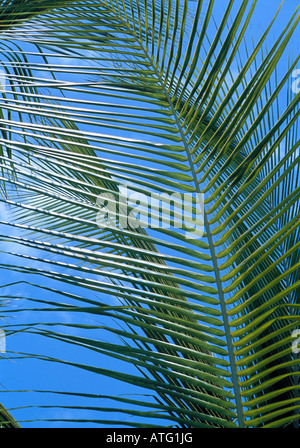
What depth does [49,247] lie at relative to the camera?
2.12 feet

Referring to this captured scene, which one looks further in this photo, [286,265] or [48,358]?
[286,265]

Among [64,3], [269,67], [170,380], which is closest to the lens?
[269,67]

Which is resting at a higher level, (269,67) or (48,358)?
(269,67)

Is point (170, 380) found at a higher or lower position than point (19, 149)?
lower

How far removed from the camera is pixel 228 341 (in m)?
0.65

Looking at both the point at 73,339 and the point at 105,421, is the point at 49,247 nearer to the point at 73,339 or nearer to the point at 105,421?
the point at 73,339

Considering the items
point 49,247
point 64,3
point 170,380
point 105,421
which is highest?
point 64,3

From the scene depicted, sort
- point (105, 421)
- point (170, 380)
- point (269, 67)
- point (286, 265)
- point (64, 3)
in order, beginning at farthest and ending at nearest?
1. point (286, 265)
2. point (64, 3)
3. point (170, 380)
4. point (269, 67)
5. point (105, 421)

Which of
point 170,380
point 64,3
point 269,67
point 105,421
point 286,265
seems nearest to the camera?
point 105,421

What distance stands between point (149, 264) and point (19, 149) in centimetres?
29

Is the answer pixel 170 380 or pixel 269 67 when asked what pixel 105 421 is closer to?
pixel 170 380

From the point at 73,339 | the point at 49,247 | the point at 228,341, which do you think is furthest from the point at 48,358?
the point at 228,341
